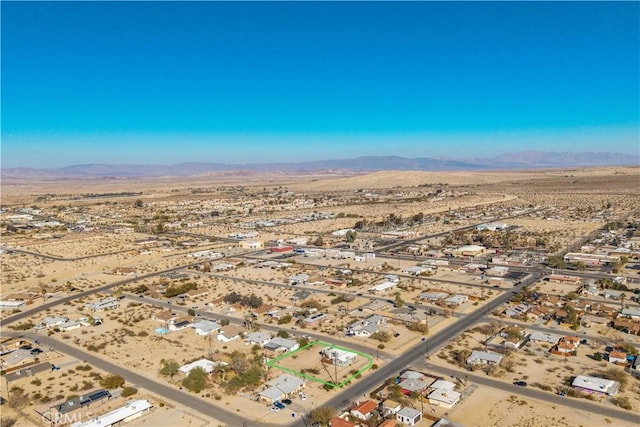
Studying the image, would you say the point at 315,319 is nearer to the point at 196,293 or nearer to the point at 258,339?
the point at 258,339

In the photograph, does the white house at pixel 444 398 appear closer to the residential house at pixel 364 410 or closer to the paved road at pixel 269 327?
the residential house at pixel 364 410

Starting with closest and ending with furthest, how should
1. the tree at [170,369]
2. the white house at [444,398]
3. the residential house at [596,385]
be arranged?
1. the white house at [444,398]
2. the residential house at [596,385]
3. the tree at [170,369]

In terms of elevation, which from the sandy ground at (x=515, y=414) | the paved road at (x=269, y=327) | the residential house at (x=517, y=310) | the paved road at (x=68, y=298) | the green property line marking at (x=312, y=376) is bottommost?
the paved road at (x=68, y=298)

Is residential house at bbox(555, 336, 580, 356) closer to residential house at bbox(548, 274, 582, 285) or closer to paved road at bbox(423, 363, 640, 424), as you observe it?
paved road at bbox(423, 363, 640, 424)

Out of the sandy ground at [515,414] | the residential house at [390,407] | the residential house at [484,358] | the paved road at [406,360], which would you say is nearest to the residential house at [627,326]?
the paved road at [406,360]

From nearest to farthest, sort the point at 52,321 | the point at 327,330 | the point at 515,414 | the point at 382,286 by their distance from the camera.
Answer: the point at 515,414
the point at 327,330
the point at 52,321
the point at 382,286

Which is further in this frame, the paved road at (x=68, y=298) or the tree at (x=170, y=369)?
the paved road at (x=68, y=298)

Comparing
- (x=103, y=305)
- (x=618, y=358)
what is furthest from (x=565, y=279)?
(x=103, y=305)
